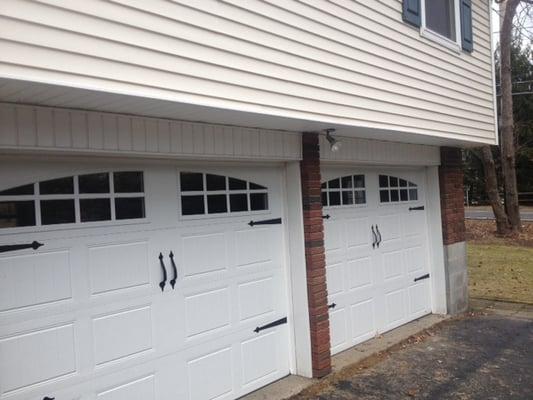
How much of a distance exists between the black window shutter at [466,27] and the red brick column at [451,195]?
1.54 m

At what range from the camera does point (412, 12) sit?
6.17 metres

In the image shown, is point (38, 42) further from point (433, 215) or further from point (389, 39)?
point (433, 215)

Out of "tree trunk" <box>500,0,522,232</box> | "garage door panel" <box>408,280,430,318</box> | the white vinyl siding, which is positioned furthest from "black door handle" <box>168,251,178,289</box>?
"tree trunk" <box>500,0,522,232</box>

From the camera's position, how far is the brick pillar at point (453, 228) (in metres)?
8.23

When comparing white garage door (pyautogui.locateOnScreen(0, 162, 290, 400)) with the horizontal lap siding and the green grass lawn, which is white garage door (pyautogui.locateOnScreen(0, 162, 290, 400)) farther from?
the green grass lawn

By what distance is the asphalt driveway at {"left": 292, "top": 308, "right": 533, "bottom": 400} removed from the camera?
17.3ft

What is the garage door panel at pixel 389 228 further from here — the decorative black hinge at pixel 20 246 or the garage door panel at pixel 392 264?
the decorative black hinge at pixel 20 246

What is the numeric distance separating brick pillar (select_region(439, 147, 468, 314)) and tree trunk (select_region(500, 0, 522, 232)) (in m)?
10.8

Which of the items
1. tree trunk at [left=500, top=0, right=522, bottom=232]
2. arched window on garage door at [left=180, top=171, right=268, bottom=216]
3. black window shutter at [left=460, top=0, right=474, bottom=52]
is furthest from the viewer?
tree trunk at [left=500, top=0, right=522, bottom=232]

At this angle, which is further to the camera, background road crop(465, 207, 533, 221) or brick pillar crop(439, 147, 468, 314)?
Answer: background road crop(465, 207, 533, 221)

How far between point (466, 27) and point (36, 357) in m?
6.51

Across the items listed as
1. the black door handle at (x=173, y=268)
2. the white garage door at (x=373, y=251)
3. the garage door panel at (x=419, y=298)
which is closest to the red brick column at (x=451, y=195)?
the white garage door at (x=373, y=251)

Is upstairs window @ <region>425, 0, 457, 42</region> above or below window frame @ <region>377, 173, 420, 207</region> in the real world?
above

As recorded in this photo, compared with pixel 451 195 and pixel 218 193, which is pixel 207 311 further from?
pixel 451 195
